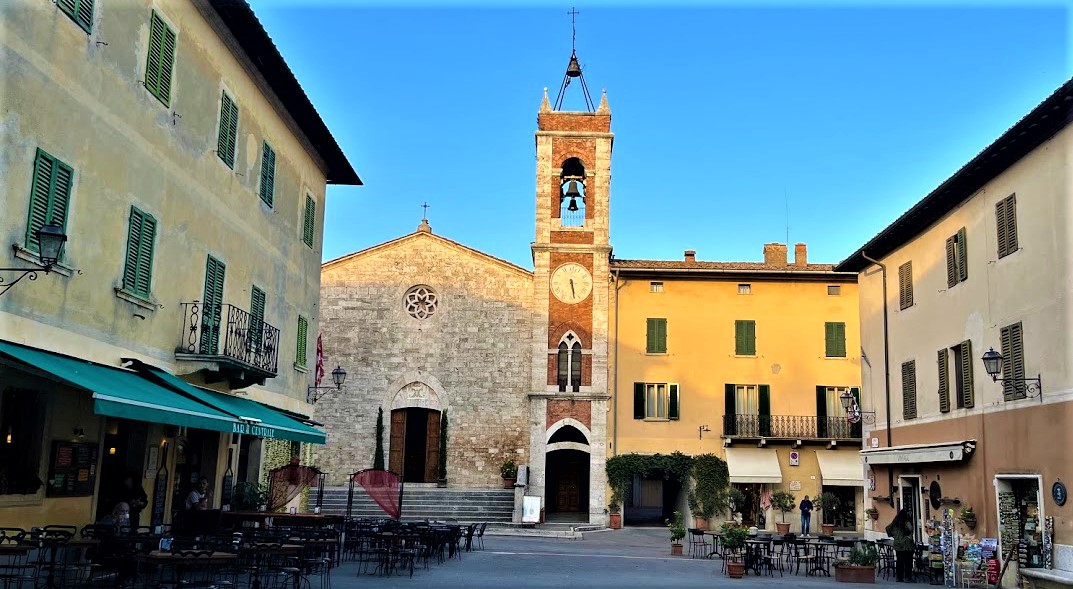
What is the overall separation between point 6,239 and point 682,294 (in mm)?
25157

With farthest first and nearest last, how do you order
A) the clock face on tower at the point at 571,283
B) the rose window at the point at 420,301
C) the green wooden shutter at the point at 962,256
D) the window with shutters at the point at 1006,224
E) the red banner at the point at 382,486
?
the rose window at the point at 420,301 → the clock face on tower at the point at 571,283 → the red banner at the point at 382,486 → the green wooden shutter at the point at 962,256 → the window with shutters at the point at 1006,224

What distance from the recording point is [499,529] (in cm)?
2759

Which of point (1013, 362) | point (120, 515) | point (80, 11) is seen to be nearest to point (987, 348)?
point (1013, 362)

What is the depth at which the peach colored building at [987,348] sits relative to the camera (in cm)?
1496

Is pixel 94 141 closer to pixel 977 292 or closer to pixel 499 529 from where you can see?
pixel 977 292

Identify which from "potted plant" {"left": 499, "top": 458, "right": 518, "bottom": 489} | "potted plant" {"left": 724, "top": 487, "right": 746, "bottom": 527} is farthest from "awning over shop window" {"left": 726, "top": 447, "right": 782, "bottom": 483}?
"potted plant" {"left": 499, "top": 458, "right": 518, "bottom": 489}

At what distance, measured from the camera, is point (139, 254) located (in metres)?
13.1

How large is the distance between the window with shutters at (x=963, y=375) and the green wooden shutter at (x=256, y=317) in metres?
13.5

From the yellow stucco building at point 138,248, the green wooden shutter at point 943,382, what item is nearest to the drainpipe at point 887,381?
the green wooden shutter at point 943,382

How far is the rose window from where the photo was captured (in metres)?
33.3

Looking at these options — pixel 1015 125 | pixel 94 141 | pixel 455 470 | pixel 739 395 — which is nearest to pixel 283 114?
pixel 94 141

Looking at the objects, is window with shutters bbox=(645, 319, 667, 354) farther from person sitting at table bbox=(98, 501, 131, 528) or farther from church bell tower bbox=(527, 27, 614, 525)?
person sitting at table bbox=(98, 501, 131, 528)

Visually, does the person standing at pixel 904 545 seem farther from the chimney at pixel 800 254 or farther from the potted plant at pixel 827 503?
the chimney at pixel 800 254

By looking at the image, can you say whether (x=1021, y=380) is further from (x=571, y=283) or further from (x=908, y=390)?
(x=571, y=283)
